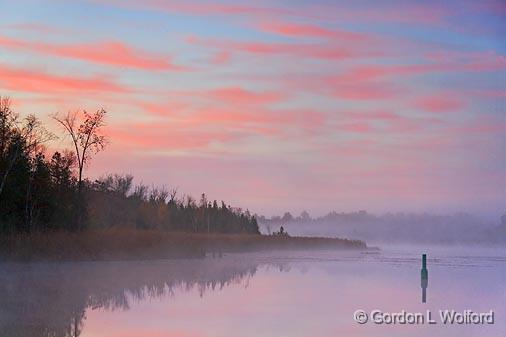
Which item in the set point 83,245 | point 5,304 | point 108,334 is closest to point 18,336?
point 108,334

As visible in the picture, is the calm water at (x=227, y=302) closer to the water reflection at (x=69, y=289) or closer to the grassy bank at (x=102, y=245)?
the water reflection at (x=69, y=289)

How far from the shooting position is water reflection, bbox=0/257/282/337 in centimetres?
1542

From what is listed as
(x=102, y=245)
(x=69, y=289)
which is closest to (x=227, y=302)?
(x=69, y=289)

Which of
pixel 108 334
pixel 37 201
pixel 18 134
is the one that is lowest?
pixel 108 334

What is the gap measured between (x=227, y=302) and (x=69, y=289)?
5618mm

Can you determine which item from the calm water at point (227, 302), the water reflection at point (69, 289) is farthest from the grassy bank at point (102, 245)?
the calm water at point (227, 302)

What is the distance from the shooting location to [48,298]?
2053 centimetres

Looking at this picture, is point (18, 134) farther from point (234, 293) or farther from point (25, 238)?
point (234, 293)

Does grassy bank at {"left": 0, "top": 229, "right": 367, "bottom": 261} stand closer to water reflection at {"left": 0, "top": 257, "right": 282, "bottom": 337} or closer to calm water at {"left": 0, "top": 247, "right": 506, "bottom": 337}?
water reflection at {"left": 0, "top": 257, "right": 282, "bottom": 337}

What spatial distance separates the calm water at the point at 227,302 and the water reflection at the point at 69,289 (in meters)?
0.02

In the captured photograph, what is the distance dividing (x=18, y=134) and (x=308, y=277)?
21.7 m

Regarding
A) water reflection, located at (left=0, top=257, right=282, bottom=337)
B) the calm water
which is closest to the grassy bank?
water reflection, located at (left=0, top=257, right=282, bottom=337)

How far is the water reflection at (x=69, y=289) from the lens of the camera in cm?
1542

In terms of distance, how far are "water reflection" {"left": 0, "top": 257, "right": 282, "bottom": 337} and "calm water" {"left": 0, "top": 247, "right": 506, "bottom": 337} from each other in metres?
0.02
